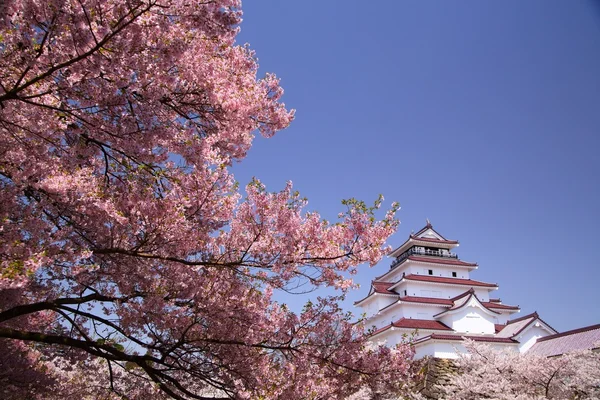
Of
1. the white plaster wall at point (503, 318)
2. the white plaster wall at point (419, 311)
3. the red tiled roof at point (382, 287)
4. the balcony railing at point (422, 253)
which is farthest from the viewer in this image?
the balcony railing at point (422, 253)

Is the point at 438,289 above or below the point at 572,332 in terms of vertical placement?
above

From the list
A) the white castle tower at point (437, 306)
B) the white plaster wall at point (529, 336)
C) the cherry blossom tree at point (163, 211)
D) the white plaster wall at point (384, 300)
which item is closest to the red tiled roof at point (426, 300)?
the white castle tower at point (437, 306)

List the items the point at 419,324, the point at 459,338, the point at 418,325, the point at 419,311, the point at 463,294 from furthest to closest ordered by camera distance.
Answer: the point at 419,311 → the point at 463,294 → the point at 419,324 → the point at 418,325 → the point at 459,338

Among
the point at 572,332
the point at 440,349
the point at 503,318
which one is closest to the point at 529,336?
the point at 572,332

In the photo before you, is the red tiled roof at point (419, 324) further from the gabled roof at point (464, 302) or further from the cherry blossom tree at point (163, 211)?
the cherry blossom tree at point (163, 211)

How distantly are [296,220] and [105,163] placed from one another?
3103 millimetres

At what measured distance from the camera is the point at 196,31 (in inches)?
204

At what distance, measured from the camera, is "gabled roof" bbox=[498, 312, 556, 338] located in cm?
2969

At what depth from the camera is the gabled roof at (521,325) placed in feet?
97.4

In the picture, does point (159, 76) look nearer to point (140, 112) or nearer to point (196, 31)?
point (140, 112)

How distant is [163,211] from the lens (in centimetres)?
512

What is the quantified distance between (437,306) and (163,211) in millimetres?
30950

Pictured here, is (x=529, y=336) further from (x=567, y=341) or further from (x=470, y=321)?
(x=470, y=321)

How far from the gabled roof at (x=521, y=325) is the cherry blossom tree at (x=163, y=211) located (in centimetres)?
2690
